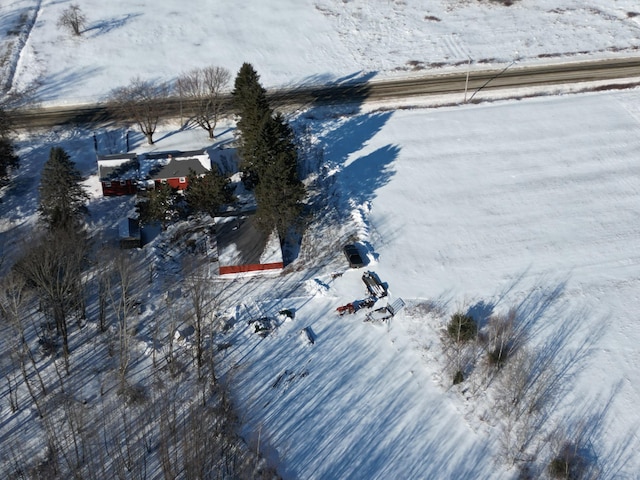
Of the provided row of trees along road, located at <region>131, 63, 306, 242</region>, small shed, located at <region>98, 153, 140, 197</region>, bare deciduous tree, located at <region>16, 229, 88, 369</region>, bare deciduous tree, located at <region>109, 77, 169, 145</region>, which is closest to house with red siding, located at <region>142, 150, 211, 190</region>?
small shed, located at <region>98, 153, 140, 197</region>

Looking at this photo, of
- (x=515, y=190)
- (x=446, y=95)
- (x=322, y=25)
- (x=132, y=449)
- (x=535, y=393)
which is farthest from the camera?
(x=322, y=25)

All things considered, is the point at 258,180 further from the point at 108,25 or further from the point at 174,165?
the point at 108,25

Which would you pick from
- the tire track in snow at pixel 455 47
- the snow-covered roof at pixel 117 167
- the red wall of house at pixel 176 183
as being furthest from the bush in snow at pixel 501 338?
the tire track in snow at pixel 455 47

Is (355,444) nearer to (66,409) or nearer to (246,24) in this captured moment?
(66,409)

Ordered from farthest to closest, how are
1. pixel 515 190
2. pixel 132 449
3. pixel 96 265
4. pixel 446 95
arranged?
pixel 446 95, pixel 515 190, pixel 96 265, pixel 132 449

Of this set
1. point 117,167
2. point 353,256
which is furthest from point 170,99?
point 353,256

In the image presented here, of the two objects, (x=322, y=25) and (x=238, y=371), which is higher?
(x=322, y=25)

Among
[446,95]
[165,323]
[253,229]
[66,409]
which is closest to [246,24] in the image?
[446,95]
